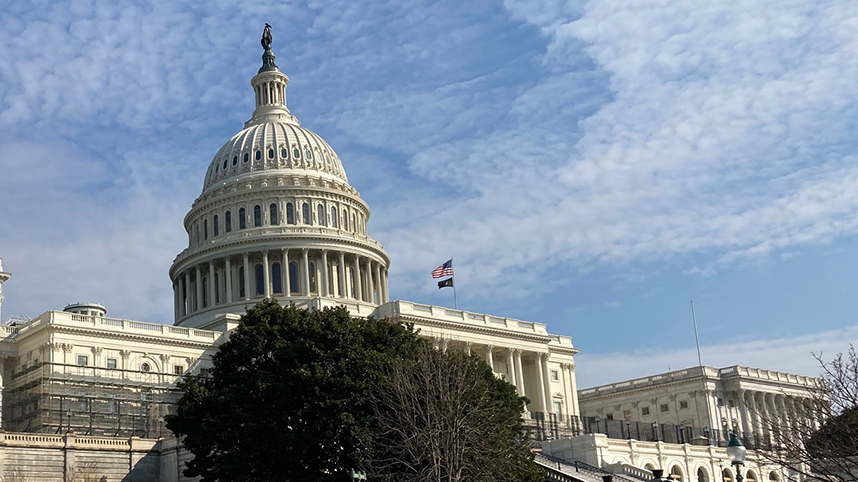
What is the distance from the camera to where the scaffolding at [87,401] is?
88312mm

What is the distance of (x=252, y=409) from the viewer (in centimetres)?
6253

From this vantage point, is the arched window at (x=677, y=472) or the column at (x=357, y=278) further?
the column at (x=357, y=278)

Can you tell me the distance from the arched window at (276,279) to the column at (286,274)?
709 millimetres

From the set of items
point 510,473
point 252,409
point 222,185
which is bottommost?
point 510,473

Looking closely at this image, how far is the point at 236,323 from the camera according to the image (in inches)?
4456

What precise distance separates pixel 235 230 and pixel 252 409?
70.3 meters

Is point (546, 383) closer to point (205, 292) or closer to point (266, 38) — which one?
point (205, 292)

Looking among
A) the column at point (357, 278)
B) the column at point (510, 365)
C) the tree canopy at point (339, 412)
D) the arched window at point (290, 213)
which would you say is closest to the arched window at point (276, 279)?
the arched window at point (290, 213)

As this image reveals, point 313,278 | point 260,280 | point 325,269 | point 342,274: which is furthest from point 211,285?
point 342,274

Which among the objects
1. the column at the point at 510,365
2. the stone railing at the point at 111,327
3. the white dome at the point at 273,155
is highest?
the white dome at the point at 273,155

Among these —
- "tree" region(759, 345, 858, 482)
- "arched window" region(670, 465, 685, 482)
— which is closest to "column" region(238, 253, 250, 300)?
"arched window" region(670, 465, 685, 482)

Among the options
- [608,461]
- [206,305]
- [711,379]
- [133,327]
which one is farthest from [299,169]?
[608,461]

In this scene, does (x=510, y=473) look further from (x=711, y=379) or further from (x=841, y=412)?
(x=711, y=379)

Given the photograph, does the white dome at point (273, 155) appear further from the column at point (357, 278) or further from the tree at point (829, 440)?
the tree at point (829, 440)
